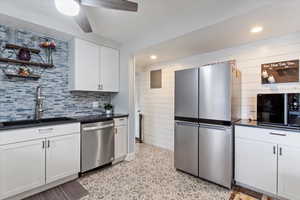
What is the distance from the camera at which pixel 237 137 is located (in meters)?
2.13

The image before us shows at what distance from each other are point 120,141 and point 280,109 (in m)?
2.70

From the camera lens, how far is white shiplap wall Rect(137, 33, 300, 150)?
229 centimetres

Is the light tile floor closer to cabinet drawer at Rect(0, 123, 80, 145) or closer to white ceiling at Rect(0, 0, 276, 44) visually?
cabinet drawer at Rect(0, 123, 80, 145)

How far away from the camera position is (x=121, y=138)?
3.03 m

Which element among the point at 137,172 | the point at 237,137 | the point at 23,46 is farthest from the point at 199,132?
the point at 23,46

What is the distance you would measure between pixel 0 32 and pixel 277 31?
4087mm

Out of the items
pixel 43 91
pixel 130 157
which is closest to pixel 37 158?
pixel 43 91

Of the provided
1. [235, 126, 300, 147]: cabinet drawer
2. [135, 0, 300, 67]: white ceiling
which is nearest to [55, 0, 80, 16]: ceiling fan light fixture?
[135, 0, 300, 67]: white ceiling

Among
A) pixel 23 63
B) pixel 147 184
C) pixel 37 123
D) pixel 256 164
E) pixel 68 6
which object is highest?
pixel 68 6

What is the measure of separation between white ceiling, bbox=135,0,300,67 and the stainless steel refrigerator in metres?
0.48

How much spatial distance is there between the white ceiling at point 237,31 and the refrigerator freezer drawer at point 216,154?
1.42 metres

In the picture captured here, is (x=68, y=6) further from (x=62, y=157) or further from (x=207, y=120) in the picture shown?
(x=207, y=120)

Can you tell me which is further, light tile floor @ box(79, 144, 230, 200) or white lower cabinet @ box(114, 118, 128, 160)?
white lower cabinet @ box(114, 118, 128, 160)

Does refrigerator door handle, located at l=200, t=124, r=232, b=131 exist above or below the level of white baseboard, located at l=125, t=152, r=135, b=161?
above
